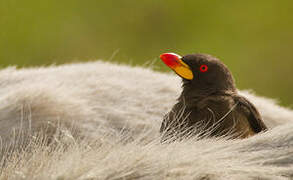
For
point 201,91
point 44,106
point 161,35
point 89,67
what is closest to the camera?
point 201,91

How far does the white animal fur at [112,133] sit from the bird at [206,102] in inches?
2.1

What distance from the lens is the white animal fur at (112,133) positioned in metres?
0.53

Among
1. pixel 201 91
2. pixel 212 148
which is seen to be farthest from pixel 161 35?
pixel 212 148

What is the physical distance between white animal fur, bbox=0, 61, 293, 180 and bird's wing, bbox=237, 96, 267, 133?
36 mm

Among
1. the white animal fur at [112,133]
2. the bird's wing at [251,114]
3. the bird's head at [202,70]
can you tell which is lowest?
the white animal fur at [112,133]

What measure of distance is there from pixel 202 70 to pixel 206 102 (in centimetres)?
4

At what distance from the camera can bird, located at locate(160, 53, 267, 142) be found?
652mm

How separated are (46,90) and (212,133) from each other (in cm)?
37

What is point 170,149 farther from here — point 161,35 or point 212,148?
point 161,35

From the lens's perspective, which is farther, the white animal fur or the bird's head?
the bird's head

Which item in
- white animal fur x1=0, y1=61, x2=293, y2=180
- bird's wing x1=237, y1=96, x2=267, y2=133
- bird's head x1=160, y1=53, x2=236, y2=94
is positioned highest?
bird's head x1=160, y1=53, x2=236, y2=94

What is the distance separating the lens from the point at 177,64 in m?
0.66

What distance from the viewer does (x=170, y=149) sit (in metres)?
0.56

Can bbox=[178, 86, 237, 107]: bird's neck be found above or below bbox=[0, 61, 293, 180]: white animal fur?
above
